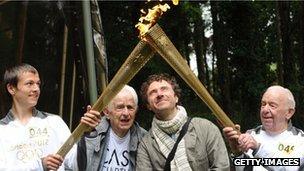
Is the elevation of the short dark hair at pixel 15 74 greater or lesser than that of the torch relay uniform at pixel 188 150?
greater

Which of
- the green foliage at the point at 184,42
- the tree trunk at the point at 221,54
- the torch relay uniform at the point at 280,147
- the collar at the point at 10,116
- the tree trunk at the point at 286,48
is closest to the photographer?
the torch relay uniform at the point at 280,147

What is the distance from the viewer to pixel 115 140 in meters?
3.50

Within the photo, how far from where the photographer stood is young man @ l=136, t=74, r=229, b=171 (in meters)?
3.32

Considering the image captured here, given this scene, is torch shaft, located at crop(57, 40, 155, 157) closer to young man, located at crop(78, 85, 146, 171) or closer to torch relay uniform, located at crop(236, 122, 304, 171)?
young man, located at crop(78, 85, 146, 171)

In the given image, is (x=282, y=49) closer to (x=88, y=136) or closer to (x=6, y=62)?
(x=6, y=62)

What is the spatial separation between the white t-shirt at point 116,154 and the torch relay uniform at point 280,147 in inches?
29.2

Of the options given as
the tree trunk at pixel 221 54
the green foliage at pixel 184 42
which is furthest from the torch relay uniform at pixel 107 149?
the tree trunk at pixel 221 54

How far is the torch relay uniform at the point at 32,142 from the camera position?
3.32 m

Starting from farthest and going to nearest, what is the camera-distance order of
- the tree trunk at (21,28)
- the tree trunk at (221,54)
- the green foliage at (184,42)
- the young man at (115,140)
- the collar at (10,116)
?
the tree trunk at (221,54), the green foliage at (184,42), the tree trunk at (21,28), the collar at (10,116), the young man at (115,140)

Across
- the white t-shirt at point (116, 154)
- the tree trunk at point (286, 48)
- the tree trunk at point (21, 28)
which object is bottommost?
the white t-shirt at point (116, 154)

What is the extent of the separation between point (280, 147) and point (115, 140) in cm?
109

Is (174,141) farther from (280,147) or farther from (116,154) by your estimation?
(280,147)

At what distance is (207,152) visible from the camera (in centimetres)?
337

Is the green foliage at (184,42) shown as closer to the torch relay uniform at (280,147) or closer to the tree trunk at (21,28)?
the tree trunk at (21,28)
